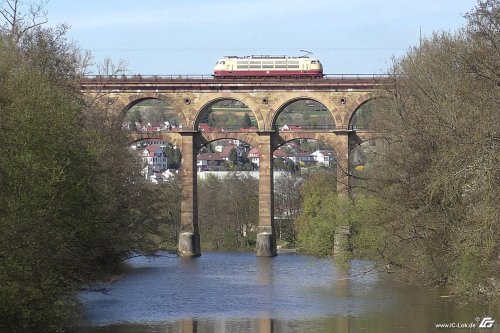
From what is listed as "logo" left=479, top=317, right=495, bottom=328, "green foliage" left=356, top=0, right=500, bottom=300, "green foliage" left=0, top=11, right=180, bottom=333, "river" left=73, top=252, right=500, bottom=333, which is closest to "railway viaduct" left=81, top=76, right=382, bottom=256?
"river" left=73, top=252, right=500, bottom=333

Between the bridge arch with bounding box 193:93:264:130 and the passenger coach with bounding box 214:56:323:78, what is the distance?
2.07 m

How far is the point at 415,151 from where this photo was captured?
28.3 m

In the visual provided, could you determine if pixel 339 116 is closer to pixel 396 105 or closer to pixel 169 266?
pixel 169 266

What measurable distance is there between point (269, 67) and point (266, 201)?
9.35m

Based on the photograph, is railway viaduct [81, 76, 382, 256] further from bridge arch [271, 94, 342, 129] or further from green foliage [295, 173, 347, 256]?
green foliage [295, 173, 347, 256]

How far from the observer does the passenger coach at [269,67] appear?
6444 centimetres

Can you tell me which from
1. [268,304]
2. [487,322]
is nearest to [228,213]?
[268,304]

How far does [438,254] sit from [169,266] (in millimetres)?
27267

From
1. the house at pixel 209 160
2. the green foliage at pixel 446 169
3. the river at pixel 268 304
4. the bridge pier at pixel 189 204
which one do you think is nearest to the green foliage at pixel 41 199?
the river at pixel 268 304

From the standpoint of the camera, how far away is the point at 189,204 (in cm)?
6162

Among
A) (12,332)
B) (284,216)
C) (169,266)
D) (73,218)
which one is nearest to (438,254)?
(73,218)

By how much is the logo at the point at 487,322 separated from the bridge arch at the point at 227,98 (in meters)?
35.6

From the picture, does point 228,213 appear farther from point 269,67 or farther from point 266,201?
point 269,67

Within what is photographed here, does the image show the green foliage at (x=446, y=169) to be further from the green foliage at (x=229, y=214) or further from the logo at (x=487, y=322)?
the green foliage at (x=229, y=214)
